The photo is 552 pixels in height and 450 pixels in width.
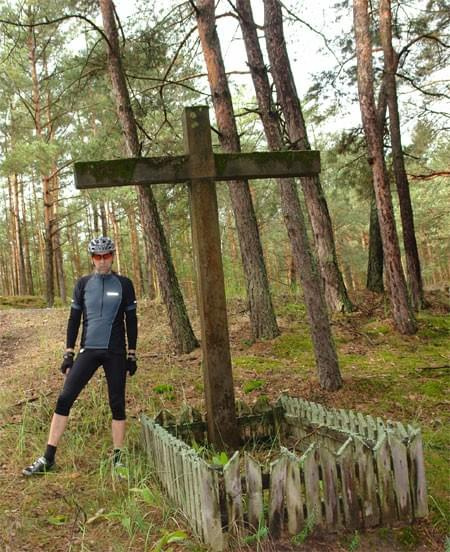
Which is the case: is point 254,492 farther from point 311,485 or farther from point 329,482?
point 329,482

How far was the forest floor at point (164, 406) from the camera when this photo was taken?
3529mm

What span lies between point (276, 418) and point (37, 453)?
2.36 meters

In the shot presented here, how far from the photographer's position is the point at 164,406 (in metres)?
6.34

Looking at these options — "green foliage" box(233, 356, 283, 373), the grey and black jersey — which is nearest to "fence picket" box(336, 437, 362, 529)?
the grey and black jersey

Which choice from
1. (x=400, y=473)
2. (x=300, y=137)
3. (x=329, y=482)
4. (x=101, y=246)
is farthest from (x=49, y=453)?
(x=300, y=137)

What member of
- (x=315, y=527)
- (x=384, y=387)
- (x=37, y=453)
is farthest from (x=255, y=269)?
(x=315, y=527)

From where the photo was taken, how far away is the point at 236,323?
36.1 feet

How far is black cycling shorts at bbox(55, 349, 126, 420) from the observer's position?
482cm

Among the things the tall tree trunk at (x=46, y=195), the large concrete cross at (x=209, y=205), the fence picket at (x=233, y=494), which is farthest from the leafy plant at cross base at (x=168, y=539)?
the tall tree trunk at (x=46, y=195)

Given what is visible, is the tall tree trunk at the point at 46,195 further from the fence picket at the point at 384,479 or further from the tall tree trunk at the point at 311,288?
the fence picket at the point at 384,479

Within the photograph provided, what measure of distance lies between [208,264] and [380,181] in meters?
6.20

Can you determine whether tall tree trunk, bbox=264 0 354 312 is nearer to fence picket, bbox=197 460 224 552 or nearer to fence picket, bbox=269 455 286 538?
fence picket, bbox=269 455 286 538

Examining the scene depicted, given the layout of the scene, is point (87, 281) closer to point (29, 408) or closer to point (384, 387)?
point (29, 408)

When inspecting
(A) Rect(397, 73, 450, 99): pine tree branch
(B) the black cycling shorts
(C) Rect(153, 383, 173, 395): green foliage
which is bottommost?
(C) Rect(153, 383, 173, 395): green foliage
